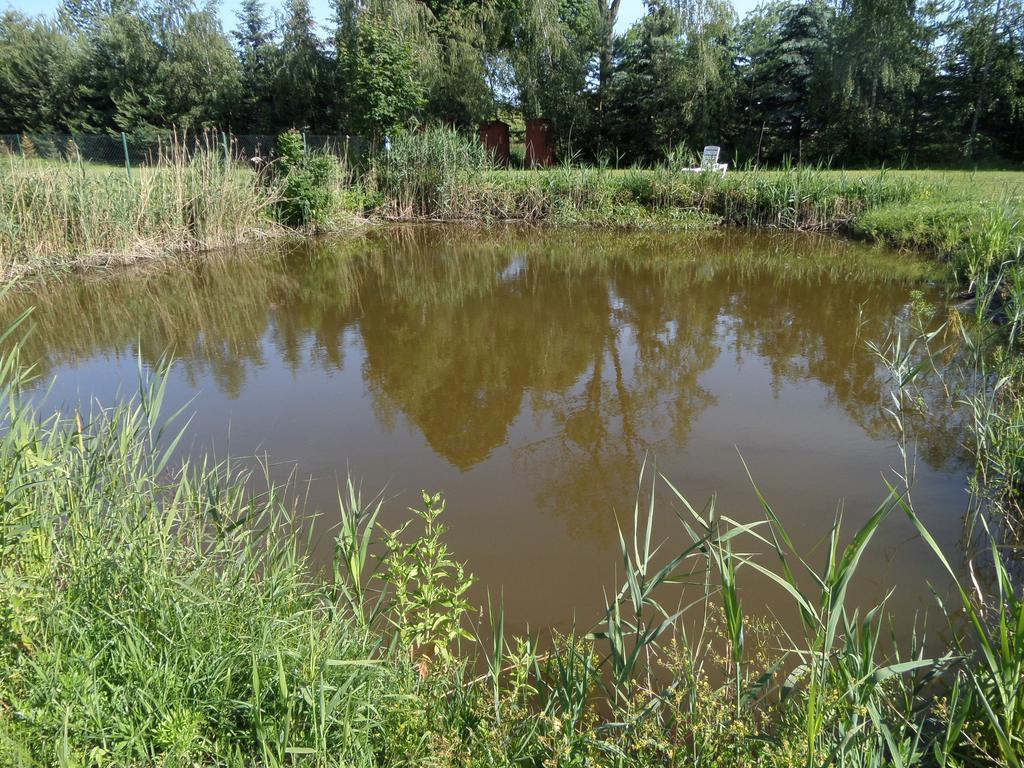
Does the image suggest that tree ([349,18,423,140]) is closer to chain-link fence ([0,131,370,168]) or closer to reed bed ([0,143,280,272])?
chain-link fence ([0,131,370,168])

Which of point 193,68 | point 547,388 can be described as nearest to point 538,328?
point 547,388

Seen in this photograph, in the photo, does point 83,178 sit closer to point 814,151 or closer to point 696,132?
point 696,132

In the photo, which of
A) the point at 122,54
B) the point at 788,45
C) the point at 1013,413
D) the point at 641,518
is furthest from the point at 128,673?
the point at 122,54

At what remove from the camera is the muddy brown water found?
12.4 ft

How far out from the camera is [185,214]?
11305 mm

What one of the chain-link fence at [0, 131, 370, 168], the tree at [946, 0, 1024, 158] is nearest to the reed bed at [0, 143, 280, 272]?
the chain-link fence at [0, 131, 370, 168]

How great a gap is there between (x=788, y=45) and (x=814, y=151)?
2949mm

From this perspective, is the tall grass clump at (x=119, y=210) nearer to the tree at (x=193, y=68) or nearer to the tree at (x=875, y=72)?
the tree at (x=193, y=68)

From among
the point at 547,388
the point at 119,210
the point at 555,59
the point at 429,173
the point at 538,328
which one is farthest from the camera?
the point at 555,59

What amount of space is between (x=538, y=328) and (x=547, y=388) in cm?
187

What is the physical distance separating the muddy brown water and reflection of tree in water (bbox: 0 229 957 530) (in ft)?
0.11

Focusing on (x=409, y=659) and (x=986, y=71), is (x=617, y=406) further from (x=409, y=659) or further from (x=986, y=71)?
(x=986, y=71)

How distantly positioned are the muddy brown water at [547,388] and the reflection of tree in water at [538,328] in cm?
3

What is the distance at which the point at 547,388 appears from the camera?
19.7 ft
